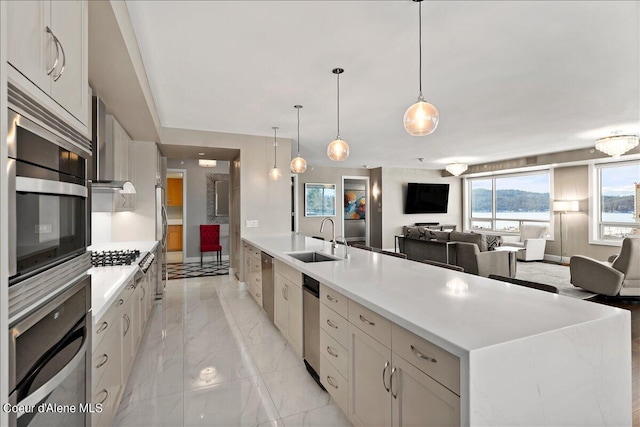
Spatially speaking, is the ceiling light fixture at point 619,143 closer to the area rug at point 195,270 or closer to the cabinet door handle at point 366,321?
the cabinet door handle at point 366,321

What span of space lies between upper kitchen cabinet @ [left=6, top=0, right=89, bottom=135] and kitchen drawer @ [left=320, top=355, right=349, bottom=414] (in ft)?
5.79

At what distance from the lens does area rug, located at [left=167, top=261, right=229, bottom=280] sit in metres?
6.48

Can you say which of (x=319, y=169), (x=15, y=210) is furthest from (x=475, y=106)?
(x=319, y=169)

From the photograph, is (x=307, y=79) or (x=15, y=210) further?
(x=307, y=79)

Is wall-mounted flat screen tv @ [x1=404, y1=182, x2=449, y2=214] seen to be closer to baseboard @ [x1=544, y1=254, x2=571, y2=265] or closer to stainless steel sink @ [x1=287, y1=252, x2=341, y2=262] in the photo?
baseboard @ [x1=544, y1=254, x2=571, y2=265]

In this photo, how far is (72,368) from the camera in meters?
1.11

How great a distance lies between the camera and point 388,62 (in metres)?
2.87

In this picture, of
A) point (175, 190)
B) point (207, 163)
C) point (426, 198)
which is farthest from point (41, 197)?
point (426, 198)

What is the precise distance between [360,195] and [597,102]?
295 inches

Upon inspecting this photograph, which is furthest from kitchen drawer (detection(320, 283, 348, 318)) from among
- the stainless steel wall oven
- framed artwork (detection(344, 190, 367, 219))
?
framed artwork (detection(344, 190, 367, 219))

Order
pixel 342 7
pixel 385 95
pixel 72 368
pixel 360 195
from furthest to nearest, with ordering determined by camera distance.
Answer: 1. pixel 360 195
2. pixel 385 95
3. pixel 342 7
4. pixel 72 368

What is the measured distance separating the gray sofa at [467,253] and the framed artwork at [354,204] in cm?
475

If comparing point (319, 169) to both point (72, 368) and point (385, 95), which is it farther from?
point (72, 368)

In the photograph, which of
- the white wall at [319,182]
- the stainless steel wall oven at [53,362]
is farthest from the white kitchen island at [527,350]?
the white wall at [319,182]
